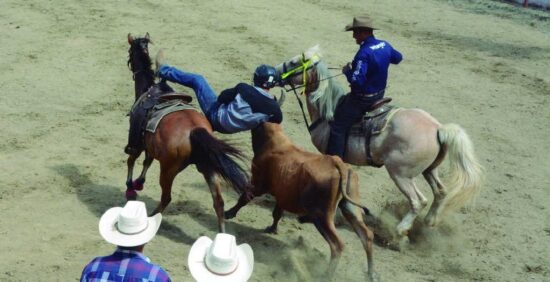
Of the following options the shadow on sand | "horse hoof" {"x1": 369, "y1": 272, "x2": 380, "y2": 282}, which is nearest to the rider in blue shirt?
the shadow on sand

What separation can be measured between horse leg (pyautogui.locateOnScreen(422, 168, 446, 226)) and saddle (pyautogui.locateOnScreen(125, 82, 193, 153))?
287 cm

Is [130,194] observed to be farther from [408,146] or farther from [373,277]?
[408,146]

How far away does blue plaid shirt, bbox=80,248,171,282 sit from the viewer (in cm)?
400

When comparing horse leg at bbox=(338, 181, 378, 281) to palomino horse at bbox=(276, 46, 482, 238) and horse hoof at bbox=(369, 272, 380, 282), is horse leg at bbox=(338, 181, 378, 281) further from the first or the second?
palomino horse at bbox=(276, 46, 482, 238)

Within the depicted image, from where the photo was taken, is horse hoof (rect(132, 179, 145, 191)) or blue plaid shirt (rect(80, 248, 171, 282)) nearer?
blue plaid shirt (rect(80, 248, 171, 282))

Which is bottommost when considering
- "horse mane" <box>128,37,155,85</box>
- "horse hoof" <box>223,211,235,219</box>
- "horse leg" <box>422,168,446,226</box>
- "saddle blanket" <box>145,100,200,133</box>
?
"horse hoof" <box>223,211,235,219</box>

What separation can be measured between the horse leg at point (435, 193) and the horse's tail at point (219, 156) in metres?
2.24

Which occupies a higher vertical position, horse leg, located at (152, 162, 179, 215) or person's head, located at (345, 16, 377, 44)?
person's head, located at (345, 16, 377, 44)

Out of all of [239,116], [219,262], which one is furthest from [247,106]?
[219,262]

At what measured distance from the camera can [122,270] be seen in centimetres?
402

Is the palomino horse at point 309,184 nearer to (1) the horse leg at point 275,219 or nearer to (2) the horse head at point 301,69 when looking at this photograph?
(1) the horse leg at point 275,219

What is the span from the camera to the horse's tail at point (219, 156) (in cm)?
669

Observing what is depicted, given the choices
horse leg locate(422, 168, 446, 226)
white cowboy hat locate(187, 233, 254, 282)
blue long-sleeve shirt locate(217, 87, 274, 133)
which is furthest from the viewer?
horse leg locate(422, 168, 446, 226)

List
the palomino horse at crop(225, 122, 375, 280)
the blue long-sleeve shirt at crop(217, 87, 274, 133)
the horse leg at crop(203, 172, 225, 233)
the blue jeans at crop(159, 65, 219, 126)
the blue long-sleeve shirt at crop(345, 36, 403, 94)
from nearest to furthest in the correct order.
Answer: the palomino horse at crop(225, 122, 375, 280) → the horse leg at crop(203, 172, 225, 233) → the blue long-sleeve shirt at crop(217, 87, 274, 133) → the blue long-sleeve shirt at crop(345, 36, 403, 94) → the blue jeans at crop(159, 65, 219, 126)
